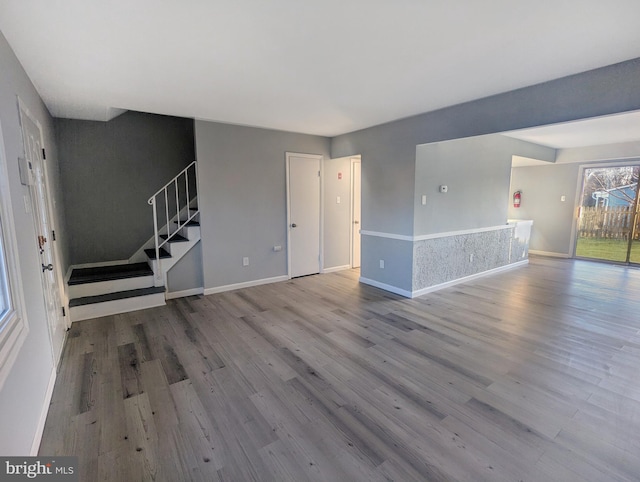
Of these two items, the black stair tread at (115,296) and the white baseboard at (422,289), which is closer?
the black stair tread at (115,296)

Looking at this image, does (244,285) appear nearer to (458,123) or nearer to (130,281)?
(130,281)

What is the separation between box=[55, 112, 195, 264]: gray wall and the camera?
4.66 meters

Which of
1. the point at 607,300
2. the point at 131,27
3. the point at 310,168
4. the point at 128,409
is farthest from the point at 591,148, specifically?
the point at 128,409

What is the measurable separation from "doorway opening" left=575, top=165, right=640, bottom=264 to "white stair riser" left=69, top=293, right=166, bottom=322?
873 cm

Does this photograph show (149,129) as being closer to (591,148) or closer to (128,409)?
(128,409)

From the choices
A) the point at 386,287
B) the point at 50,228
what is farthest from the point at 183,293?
the point at 386,287

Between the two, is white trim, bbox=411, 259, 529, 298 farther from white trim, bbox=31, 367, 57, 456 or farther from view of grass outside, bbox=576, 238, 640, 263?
white trim, bbox=31, 367, 57, 456

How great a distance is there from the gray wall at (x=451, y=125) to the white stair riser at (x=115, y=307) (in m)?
3.18

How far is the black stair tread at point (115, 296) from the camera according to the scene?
3721 mm

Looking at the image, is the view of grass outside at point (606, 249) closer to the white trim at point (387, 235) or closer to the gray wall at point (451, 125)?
the gray wall at point (451, 125)

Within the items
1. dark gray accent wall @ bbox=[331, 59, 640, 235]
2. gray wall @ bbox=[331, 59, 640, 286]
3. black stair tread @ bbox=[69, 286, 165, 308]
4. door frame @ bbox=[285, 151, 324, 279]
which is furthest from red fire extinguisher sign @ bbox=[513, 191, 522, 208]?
black stair tread @ bbox=[69, 286, 165, 308]

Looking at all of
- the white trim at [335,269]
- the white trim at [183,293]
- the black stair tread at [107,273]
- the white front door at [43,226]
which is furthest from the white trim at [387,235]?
the white front door at [43,226]

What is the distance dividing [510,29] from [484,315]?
9.84ft

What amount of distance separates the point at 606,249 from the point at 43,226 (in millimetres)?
9859
